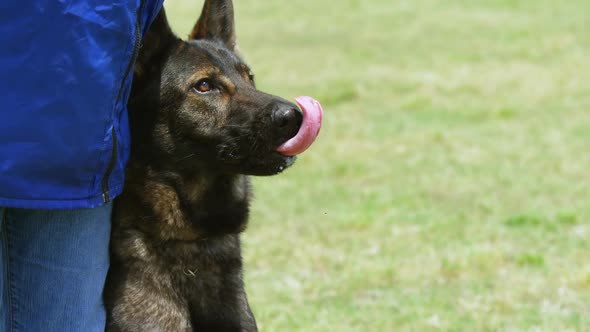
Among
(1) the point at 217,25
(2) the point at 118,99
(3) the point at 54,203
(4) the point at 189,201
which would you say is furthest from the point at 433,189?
(3) the point at 54,203

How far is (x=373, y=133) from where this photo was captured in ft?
32.3

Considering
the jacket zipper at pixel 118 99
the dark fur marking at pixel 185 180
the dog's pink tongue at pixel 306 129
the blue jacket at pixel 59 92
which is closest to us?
the blue jacket at pixel 59 92

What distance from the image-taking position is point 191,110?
348cm

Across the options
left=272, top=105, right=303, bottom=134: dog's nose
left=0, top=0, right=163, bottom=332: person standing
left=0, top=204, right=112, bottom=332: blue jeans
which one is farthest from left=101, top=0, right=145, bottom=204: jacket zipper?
left=272, top=105, right=303, bottom=134: dog's nose

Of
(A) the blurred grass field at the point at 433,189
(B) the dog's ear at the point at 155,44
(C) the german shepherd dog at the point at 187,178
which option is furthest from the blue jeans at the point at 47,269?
(A) the blurred grass field at the point at 433,189

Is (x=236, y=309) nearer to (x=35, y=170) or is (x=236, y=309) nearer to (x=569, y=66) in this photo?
(x=35, y=170)

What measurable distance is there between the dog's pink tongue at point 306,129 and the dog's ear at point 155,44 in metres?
0.60

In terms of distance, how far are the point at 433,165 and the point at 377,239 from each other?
84.3 inches

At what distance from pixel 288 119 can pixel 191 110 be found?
1.44 ft

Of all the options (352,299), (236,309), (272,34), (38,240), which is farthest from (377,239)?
(272,34)

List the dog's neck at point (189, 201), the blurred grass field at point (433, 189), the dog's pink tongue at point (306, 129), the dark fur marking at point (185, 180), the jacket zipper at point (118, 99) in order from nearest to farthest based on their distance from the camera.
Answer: the jacket zipper at point (118, 99), the dog's pink tongue at point (306, 129), the dark fur marking at point (185, 180), the dog's neck at point (189, 201), the blurred grass field at point (433, 189)

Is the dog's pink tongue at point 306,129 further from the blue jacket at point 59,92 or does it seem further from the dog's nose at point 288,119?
the blue jacket at point 59,92

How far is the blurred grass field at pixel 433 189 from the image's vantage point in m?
5.30

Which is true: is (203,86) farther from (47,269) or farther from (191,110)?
(47,269)
